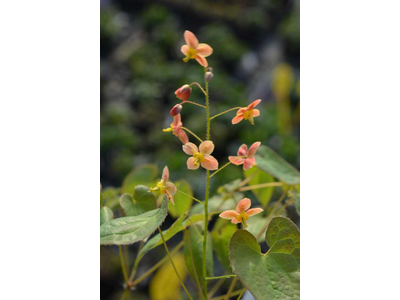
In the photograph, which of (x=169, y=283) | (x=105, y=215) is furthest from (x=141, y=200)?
(x=169, y=283)

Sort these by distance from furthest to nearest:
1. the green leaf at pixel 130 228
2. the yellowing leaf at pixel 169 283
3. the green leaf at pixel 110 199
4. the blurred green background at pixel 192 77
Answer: the blurred green background at pixel 192 77 < the yellowing leaf at pixel 169 283 < the green leaf at pixel 110 199 < the green leaf at pixel 130 228

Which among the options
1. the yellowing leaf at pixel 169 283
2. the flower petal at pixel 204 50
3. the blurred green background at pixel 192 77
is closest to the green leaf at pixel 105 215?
the flower petal at pixel 204 50

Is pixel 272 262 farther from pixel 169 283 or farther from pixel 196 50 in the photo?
pixel 169 283

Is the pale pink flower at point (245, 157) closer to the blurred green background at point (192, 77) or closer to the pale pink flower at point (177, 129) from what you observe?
the pale pink flower at point (177, 129)

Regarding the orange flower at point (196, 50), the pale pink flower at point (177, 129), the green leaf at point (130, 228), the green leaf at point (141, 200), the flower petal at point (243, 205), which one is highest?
the orange flower at point (196, 50)

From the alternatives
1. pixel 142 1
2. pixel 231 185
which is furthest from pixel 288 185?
pixel 142 1
